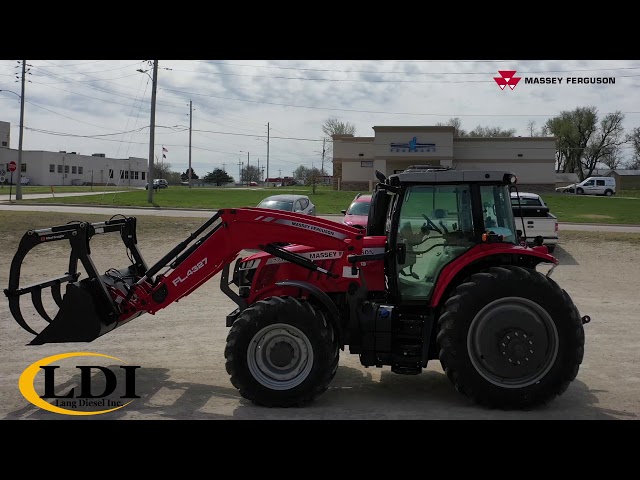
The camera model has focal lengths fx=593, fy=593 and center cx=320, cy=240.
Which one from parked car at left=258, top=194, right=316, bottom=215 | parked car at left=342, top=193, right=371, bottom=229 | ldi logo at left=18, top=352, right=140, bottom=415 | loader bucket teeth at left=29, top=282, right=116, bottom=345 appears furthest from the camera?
parked car at left=258, top=194, right=316, bottom=215

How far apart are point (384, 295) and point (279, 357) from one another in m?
1.30

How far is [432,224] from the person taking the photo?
6.23 meters

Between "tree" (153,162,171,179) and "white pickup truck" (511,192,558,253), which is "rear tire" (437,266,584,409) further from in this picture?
"tree" (153,162,171,179)

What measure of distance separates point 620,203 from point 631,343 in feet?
123

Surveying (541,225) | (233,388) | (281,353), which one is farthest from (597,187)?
(281,353)

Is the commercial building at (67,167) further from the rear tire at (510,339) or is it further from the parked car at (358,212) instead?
the rear tire at (510,339)

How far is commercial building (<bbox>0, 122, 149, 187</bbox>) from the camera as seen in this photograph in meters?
79.4

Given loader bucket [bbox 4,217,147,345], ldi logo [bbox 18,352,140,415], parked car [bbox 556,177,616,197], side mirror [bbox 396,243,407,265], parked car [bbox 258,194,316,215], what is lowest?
ldi logo [bbox 18,352,140,415]

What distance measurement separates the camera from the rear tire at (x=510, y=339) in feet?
18.8

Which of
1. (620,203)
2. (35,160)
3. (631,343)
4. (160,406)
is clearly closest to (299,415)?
(160,406)

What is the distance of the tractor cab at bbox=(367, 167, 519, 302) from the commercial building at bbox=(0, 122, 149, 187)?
69738 millimetres

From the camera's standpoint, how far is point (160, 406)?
6.01 m

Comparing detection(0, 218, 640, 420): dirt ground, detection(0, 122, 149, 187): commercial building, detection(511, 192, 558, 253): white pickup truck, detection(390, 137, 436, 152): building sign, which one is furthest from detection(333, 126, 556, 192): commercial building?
detection(0, 218, 640, 420): dirt ground

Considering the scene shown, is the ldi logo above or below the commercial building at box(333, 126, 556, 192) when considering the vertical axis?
below
